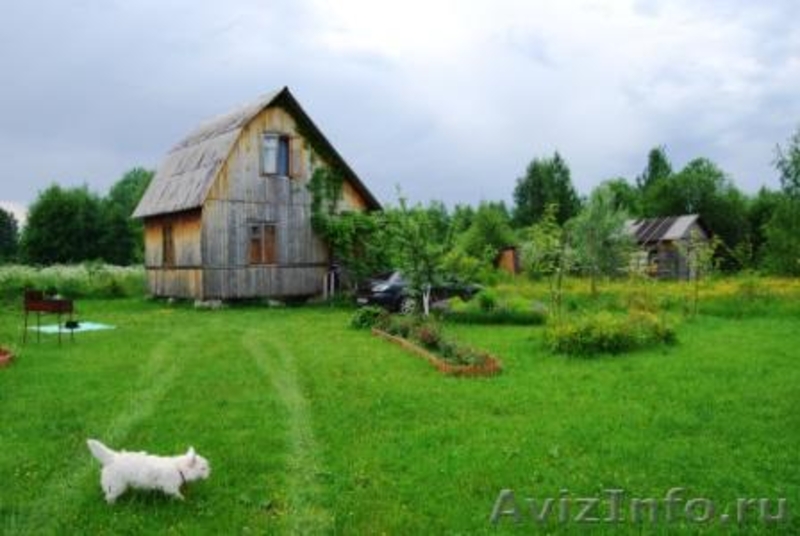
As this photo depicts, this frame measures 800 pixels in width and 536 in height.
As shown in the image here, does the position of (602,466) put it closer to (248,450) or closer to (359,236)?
(248,450)

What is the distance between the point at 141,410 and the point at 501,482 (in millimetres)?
5072

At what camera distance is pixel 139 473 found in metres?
6.22

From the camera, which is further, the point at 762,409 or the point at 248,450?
the point at 762,409

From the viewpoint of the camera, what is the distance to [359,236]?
93.6ft

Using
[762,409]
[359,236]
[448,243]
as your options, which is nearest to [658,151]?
[359,236]

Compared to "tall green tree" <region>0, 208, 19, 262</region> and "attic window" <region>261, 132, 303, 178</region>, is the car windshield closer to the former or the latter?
"attic window" <region>261, 132, 303, 178</region>

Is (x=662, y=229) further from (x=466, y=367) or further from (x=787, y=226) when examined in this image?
(x=466, y=367)

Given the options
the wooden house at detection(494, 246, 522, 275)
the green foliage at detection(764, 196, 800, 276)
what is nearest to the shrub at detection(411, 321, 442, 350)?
the green foliage at detection(764, 196, 800, 276)

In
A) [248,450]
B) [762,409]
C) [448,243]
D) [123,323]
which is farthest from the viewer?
[123,323]

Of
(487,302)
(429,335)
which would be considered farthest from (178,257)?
(429,335)

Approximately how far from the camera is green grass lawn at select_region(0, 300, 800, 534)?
20.2 feet

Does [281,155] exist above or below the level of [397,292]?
above

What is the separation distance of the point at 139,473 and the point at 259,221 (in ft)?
70.3

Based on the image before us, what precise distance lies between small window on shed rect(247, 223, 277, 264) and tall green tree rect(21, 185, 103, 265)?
39.5m
